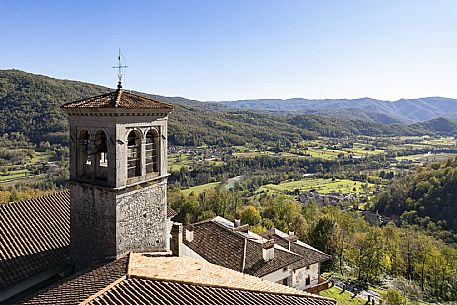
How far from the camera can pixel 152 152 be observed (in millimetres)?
13969

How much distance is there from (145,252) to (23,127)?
305 ft

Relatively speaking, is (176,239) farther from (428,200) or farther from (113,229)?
(428,200)

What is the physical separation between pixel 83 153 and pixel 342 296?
26.4 meters

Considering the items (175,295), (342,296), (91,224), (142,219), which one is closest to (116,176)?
(142,219)

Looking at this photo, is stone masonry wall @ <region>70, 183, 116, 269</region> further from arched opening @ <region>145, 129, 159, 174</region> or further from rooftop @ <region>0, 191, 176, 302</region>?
arched opening @ <region>145, 129, 159, 174</region>

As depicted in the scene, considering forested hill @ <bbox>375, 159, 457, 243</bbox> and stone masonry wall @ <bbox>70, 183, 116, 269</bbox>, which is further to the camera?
forested hill @ <bbox>375, 159, 457, 243</bbox>

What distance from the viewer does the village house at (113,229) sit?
1109 cm

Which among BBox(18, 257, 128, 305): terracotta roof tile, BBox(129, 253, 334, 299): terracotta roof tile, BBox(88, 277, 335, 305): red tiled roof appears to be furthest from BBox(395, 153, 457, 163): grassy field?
BBox(18, 257, 128, 305): terracotta roof tile

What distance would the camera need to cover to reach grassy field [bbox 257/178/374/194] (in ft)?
324

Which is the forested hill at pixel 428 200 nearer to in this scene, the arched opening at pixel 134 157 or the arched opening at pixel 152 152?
the arched opening at pixel 152 152

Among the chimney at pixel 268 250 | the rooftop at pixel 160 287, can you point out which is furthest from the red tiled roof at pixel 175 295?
the chimney at pixel 268 250

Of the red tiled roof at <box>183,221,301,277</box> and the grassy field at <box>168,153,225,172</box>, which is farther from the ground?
the red tiled roof at <box>183,221,301,277</box>

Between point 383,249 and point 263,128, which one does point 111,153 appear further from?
point 263,128

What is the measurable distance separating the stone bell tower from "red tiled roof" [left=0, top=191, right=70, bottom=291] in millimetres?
1020
